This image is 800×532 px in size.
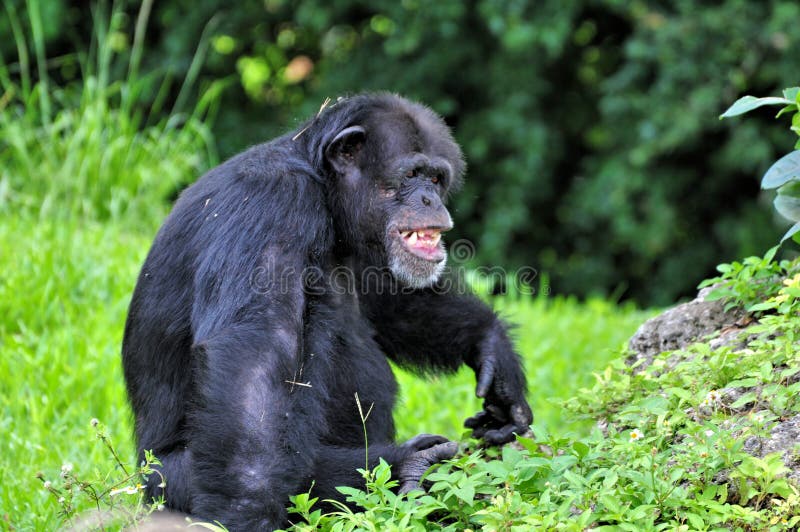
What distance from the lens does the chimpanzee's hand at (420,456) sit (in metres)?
3.78

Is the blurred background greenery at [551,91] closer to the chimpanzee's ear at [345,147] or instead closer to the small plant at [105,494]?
the chimpanzee's ear at [345,147]

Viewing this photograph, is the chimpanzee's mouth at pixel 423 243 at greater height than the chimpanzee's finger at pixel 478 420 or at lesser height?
greater

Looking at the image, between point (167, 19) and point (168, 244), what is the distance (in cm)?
803

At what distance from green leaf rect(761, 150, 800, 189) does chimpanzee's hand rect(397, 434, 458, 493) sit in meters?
1.65

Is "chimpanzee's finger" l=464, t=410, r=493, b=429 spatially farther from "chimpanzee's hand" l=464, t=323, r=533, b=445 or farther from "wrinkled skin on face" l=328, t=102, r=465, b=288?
"wrinkled skin on face" l=328, t=102, r=465, b=288

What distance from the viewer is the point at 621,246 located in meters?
11.8

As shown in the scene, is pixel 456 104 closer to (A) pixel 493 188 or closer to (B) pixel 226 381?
(A) pixel 493 188

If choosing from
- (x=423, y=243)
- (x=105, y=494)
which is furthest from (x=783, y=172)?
(x=105, y=494)

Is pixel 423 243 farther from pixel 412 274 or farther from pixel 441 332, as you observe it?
pixel 441 332

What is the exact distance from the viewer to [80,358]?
6086 mm

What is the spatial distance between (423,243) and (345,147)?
594 millimetres

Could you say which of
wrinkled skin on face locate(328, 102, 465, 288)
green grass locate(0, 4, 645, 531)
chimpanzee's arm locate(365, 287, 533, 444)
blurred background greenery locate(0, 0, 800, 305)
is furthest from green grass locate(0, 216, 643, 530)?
blurred background greenery locate(0, 0, 800, 305)

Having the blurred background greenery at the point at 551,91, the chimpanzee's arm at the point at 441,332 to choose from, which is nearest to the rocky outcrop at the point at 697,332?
the chimpanzee's arm at the point at 441,332

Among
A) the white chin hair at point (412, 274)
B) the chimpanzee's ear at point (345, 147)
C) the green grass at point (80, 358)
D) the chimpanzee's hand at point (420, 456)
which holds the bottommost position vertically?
the green grass at point (80, 358)
